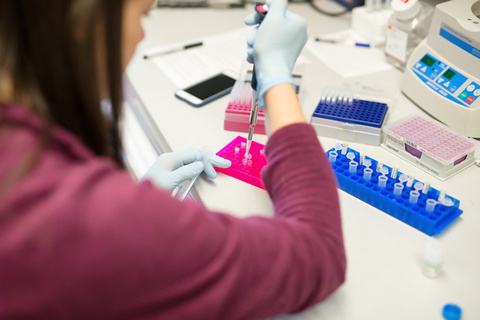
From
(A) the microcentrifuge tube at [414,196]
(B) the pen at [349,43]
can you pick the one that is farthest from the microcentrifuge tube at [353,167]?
(B) the pen at [349,43]

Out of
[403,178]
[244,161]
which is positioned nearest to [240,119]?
[244,161]

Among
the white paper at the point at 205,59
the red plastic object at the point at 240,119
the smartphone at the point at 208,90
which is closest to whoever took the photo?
the red plastic object at the point at 240,119

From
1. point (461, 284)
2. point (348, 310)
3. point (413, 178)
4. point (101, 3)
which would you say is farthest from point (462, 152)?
point (101, 3)

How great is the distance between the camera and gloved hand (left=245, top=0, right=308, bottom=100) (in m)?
0.72

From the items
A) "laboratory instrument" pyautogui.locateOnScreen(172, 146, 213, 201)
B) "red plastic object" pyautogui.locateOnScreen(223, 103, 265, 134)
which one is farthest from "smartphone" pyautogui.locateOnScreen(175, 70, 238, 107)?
"laboratory instrument" pyautogui.locateOnScreen(172, 146, 213, 201)

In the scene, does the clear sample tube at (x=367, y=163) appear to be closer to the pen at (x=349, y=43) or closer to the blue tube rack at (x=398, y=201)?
the blue tube rack at (x=398, y=201)

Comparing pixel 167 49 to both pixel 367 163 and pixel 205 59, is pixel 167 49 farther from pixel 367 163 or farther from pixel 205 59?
pixel 367 163

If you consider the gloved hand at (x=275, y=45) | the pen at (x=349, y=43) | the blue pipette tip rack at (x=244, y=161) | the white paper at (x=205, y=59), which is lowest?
the white paper at (x=205, y=59)

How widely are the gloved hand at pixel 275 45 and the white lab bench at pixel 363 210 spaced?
210mm

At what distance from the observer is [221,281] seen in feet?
1.48

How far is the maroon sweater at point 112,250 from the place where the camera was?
387mm

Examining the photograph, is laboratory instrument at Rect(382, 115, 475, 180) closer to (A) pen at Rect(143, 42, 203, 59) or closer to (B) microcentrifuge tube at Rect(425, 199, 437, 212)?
(B) microcentrifuge tube at Rect(425, 199, 437, 212)

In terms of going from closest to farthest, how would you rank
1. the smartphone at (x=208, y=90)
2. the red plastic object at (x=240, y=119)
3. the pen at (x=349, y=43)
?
the red plastic object at (x=240, y=119) → the smartphone at (x=208, y=90) → the pen at (x=349, y=43)

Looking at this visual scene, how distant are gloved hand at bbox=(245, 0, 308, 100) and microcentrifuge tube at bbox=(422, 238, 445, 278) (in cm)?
32
